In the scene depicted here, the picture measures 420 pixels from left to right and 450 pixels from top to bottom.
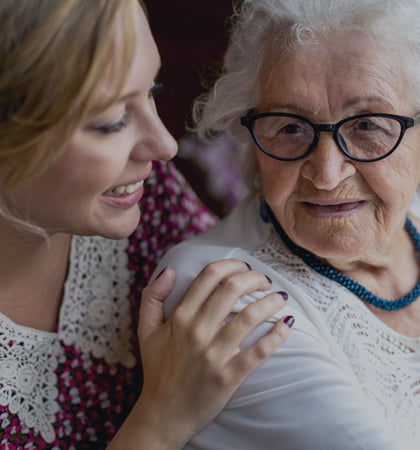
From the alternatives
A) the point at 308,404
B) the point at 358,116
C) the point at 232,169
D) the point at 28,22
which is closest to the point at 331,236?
the point at 358,116

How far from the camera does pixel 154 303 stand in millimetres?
1544

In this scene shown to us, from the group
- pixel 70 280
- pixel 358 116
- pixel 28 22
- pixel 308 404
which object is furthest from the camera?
pixel 70 280

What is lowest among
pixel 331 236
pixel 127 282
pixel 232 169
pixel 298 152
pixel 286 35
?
pixel 232 169

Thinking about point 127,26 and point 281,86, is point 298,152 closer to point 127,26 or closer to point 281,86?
point 281,86

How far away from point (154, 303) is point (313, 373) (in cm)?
38

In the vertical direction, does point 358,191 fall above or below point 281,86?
below

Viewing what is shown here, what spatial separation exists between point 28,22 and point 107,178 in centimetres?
32

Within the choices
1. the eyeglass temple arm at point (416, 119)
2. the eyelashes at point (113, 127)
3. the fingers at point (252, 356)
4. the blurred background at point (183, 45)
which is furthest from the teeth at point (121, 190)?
the blurred background at point (183, 45)

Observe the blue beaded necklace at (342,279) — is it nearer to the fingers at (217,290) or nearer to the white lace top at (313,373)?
the white lace top at (313,373)

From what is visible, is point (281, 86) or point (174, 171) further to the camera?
point (174, 171)

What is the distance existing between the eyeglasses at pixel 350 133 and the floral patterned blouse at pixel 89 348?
517 mm

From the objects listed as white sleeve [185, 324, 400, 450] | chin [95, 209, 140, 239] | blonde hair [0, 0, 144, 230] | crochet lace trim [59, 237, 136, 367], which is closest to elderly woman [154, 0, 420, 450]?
white sleeve [185, 324, 400, 450]

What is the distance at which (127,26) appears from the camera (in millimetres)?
1288

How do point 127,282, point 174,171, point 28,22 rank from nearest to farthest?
point 28,22 → point 127,282 → point 174,171
